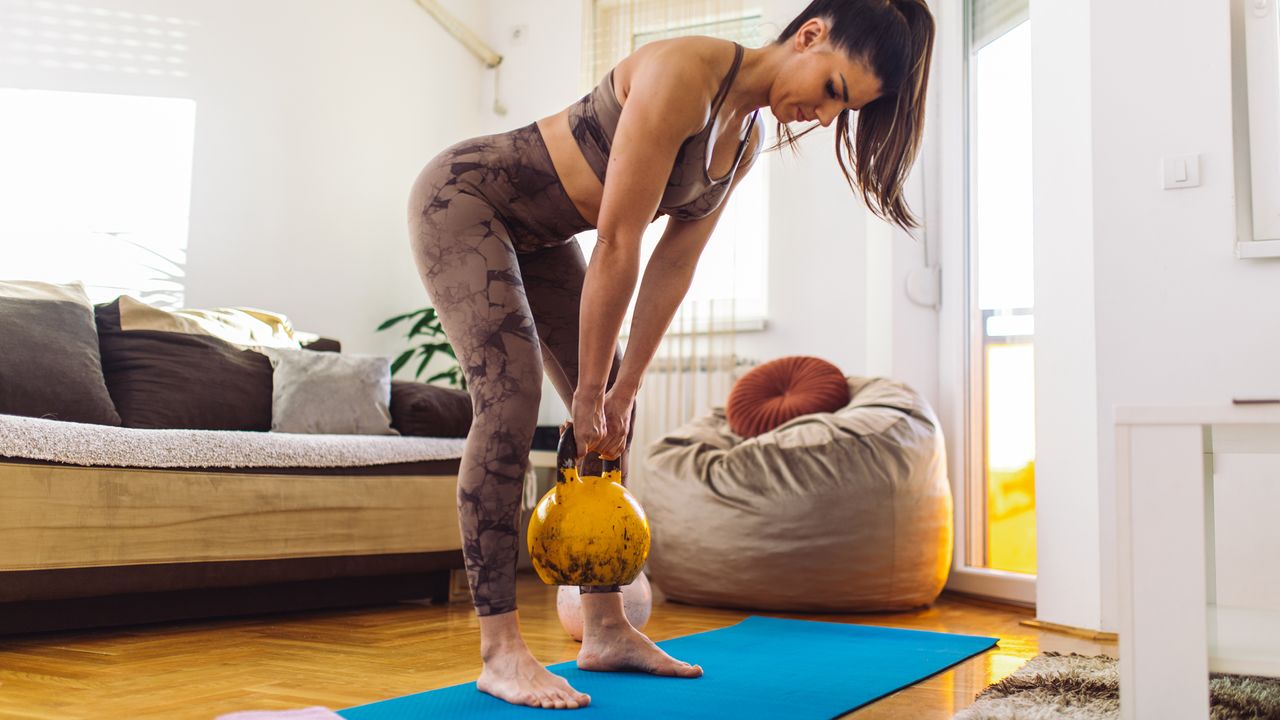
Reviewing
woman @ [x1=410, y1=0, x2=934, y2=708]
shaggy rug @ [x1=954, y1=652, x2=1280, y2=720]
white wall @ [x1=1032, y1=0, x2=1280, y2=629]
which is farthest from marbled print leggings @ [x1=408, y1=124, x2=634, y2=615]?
white wall @ [x1=1032, y1=0, x2=1280, y2=629]

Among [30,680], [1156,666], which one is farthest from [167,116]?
[1156,666]

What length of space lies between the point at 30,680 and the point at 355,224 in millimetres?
2703

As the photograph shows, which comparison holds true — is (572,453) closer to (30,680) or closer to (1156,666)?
(1156,666)

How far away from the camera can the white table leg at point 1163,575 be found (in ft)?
3.98

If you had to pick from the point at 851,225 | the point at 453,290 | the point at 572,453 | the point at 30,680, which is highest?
the point at 851,225

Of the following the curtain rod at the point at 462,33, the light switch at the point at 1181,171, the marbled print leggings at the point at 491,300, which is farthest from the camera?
the curtain rod at the point at 462,33

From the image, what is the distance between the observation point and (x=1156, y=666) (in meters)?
1.23

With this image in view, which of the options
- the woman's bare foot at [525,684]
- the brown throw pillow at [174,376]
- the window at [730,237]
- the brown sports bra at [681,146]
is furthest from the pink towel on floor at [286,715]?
the window at [730,237]

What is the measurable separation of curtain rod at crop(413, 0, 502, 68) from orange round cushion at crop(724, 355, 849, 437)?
233 centimetres

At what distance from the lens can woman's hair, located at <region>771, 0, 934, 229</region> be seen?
1.40 metres

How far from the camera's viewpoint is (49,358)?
2516 mm

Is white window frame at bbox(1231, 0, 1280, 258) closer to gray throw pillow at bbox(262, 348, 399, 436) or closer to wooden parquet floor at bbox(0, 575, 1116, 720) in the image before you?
wooden parquet floor at bbox(0, 575, 1116, 720)

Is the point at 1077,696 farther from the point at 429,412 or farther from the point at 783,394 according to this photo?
the point at 429,412

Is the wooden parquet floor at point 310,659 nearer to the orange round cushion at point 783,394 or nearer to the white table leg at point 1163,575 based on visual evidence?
the white table leg at point 1163,575
